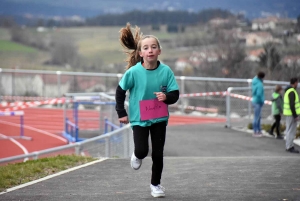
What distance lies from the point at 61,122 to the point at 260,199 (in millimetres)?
22031

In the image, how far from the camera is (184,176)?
1013 centimetres

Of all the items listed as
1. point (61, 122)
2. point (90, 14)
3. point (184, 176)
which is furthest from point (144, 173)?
point (90, 14)

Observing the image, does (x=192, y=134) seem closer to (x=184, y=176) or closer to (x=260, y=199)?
(x=184, y=176)

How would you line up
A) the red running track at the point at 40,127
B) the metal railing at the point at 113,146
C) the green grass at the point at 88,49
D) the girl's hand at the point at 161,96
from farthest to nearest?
the green grass at the point at 88,49 → the red running track at the point at 40,127 → the metal railing at the point at 113,146 → the girl's hand at the point at 161,96

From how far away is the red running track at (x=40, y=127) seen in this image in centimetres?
2280

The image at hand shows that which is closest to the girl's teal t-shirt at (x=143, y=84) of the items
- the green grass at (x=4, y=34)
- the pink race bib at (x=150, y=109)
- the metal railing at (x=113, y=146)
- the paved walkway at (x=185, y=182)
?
the pink race bib at (x=150, y=109)

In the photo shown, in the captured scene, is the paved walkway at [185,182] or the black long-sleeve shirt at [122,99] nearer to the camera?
the black long-sleeve shirt at [122,99]

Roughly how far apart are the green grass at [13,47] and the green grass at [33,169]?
195 feet

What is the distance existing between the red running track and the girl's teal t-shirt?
1331 centimetres

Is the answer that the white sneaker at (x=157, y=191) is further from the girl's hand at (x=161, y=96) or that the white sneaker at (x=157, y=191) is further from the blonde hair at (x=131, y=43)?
the blonde hair at (x=131, y=43)

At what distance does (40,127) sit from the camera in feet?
96.6

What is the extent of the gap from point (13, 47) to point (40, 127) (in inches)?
1747

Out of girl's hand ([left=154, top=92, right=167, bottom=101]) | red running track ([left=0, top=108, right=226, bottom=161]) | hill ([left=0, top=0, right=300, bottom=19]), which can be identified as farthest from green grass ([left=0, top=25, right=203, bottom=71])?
girl's hand ([left=154, top=92, right=167, bottom=101])

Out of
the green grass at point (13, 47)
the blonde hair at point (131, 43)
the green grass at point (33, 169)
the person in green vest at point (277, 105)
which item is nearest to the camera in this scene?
the blonde hair at point (131, 43)
